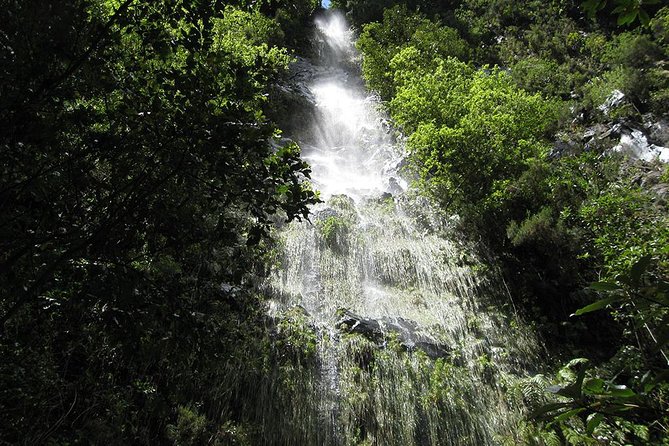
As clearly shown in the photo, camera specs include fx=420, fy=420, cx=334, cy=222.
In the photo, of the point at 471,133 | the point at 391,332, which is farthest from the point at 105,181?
the point at 471,133

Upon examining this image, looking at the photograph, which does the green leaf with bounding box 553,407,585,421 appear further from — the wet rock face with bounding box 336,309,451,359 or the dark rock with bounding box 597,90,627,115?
the dark rock with bounding box 597,90,627,115

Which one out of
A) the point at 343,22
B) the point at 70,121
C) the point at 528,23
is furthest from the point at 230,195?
the point at 343,22

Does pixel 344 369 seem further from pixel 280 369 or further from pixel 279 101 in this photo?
pixel 279 101

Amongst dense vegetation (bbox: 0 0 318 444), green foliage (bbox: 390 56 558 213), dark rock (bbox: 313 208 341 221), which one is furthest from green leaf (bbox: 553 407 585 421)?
dark rock (bbox: 313 208 341 221)

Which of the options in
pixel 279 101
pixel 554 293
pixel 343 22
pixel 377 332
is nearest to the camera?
pixel 377 332

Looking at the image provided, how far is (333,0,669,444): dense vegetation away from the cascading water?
689 mm

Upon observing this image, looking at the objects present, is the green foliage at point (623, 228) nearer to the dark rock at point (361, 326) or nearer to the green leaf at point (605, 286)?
the dark rock at point (361, 326)

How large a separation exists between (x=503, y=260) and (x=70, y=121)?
823cm

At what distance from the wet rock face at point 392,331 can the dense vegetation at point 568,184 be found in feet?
5.25

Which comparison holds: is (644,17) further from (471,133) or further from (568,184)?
(471,133)

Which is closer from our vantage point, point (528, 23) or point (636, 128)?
point (636, 128)

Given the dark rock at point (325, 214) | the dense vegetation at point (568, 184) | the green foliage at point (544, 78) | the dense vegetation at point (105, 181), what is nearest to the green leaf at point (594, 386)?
the dense vegetation at point (568, 184)

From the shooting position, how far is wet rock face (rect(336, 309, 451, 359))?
6.50 m

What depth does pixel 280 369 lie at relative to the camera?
5770 mm
